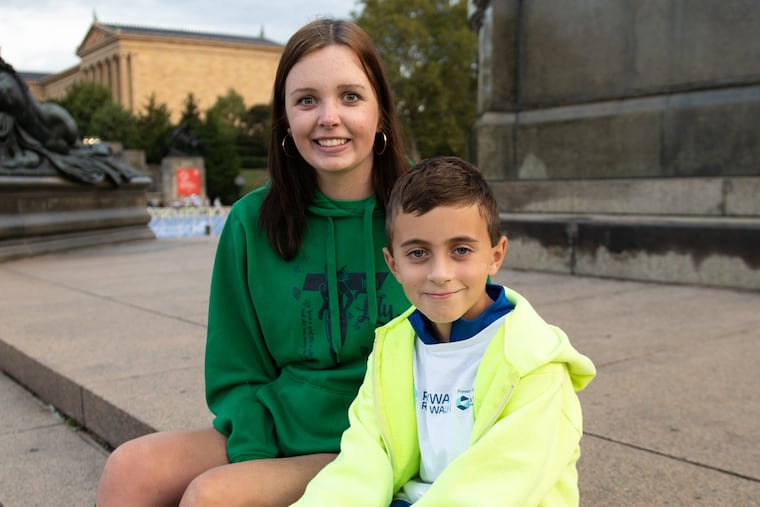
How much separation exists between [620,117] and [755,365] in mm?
3723

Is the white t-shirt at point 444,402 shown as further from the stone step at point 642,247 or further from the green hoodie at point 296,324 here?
the stone step at point 642,247

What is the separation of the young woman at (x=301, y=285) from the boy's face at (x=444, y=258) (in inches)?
20.2

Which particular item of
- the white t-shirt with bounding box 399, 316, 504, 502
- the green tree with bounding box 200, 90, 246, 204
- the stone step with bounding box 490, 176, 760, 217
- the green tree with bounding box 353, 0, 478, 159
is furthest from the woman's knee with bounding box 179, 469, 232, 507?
the green tree with bounding box 200, 90, 246, 204

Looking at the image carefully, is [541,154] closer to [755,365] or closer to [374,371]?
[755,365]

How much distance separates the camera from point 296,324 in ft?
6.48

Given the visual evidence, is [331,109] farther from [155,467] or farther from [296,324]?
[155,467]

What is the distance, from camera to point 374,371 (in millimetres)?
1590

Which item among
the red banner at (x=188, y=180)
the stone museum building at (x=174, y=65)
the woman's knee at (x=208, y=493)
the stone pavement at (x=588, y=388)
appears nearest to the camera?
the woman's knee at (x=208, y=493)

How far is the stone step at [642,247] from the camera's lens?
5352 mm

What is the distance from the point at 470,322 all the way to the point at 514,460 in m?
0.28

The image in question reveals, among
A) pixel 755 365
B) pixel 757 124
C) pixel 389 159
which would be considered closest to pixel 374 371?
pixel 389 159

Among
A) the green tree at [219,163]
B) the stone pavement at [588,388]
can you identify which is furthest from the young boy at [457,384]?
the green tree at [219,163]

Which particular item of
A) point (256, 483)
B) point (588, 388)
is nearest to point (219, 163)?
point (588, 388)

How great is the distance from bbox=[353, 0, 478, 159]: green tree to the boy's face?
3849cm
